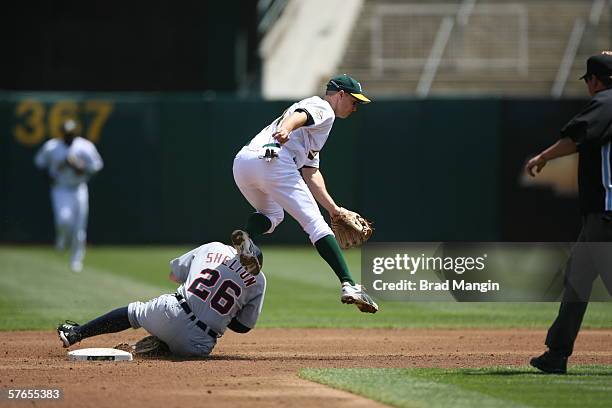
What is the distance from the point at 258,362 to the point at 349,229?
1284mm

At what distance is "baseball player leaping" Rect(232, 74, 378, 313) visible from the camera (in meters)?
8.31

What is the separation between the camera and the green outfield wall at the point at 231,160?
22094mm

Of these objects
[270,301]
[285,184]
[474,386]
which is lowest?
[270,301]

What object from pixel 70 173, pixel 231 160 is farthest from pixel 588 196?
pixel 231 160

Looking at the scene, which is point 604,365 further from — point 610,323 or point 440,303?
point 440,303

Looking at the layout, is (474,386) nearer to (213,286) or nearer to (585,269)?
(585,269)

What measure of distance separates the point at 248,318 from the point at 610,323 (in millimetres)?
4770

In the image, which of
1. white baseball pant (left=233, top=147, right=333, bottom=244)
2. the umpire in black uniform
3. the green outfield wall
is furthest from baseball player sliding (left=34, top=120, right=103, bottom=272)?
the umpire in black uniform

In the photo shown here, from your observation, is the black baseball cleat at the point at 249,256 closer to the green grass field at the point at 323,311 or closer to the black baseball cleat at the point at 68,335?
the green grass field at the point at 323,311

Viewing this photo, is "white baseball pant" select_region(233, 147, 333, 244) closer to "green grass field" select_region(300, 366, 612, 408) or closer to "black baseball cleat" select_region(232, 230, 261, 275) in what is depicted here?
"black baseball cleat" select_region(232, 230, 261, 275)

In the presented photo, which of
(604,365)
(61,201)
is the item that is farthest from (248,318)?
(61,201)

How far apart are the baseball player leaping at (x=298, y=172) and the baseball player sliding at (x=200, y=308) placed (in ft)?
0.47

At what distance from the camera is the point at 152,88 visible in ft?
94.2

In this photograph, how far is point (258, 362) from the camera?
27.9 ft
